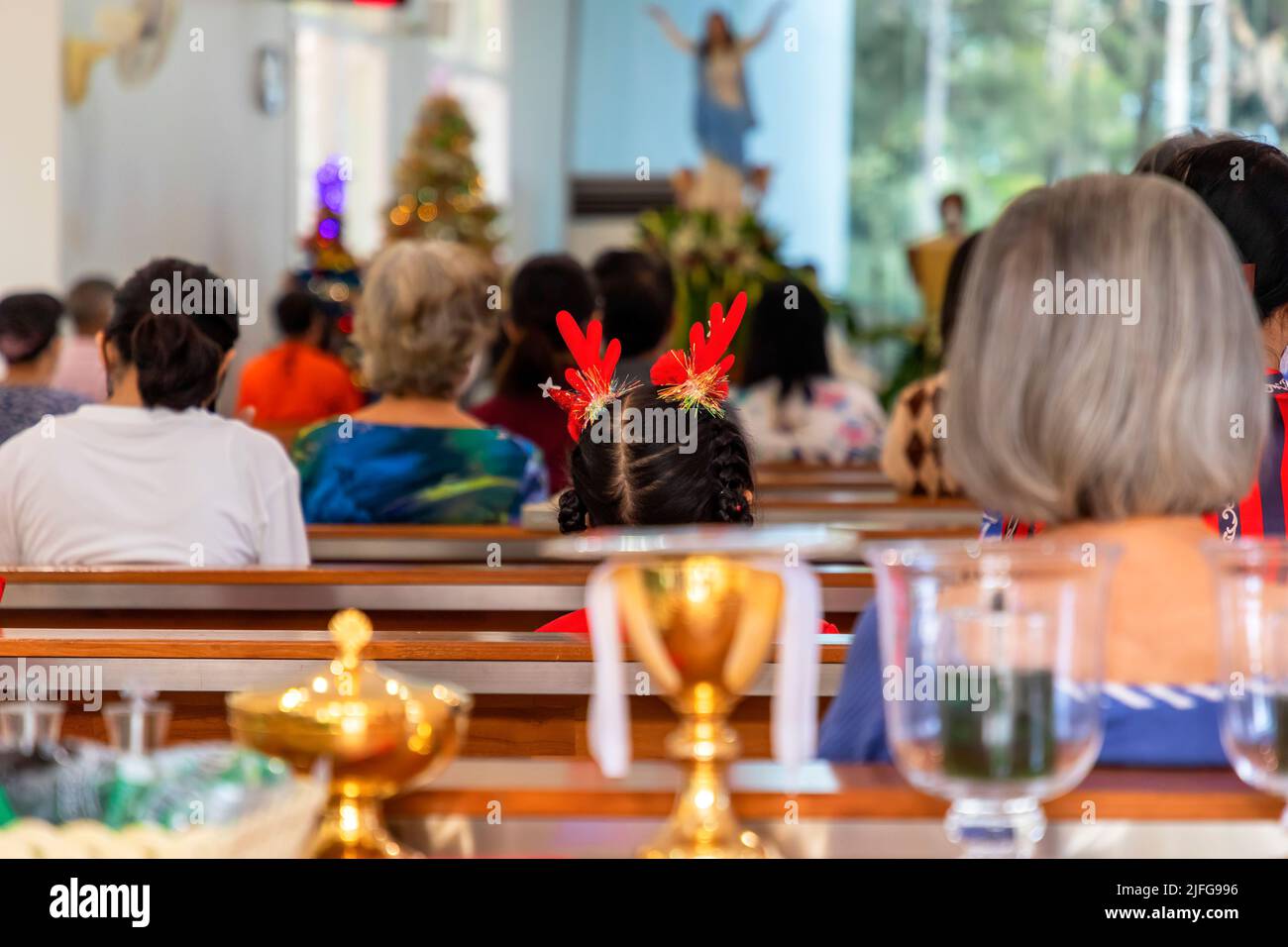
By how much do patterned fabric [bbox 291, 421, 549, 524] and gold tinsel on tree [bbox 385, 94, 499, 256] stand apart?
18.9 ft

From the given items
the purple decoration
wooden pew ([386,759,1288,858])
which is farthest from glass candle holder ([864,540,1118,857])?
the purple decoration

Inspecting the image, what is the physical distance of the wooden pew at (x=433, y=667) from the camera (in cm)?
231

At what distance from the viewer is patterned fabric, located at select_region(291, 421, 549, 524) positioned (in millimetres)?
3965

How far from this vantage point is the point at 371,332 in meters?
3.99

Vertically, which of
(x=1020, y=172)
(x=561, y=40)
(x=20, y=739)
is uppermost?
(x=561, y=40)

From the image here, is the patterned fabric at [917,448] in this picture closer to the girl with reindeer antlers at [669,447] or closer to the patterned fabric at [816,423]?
the patterned fabric at [816,423]

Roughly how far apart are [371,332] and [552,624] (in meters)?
1.63

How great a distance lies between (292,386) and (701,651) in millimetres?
5793

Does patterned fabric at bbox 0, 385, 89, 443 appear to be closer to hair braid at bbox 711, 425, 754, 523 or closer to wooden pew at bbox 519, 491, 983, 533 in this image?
wooden pew at bbox 519, 491, 983, 533

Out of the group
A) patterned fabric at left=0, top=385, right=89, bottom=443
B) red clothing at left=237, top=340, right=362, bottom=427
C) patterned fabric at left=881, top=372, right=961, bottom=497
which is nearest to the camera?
patterned fabric at left=0, top=385, right=89, bottom=443

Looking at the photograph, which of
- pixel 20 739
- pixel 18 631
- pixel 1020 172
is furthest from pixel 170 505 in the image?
pixel 1020 172

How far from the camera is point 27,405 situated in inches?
168
